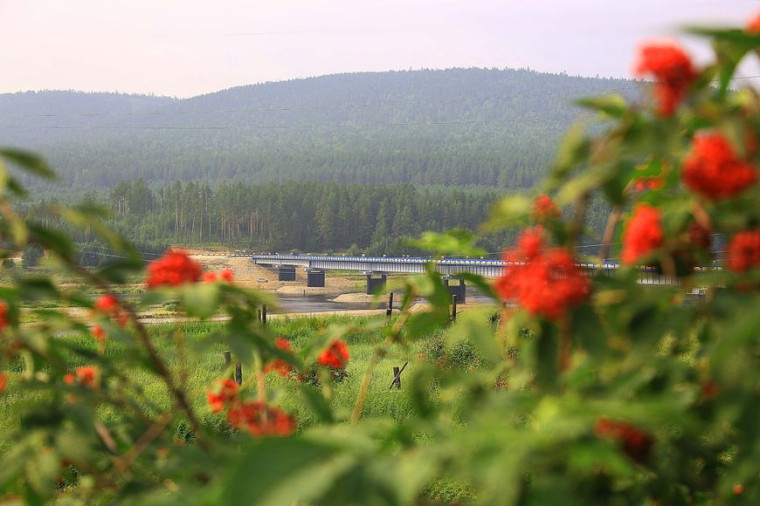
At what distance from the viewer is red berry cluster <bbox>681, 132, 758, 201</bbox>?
50 cm

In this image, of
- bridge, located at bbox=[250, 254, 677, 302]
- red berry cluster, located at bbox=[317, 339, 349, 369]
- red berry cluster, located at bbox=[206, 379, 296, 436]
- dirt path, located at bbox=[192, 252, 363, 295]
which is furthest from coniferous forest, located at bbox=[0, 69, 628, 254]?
red berry cluster, located at bbox=[206, 379, 296, 436]

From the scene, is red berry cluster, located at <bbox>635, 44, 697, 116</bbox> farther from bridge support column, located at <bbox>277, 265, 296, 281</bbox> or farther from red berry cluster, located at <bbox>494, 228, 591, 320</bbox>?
bridge support column, located at <bbox>277, 265, 296, 281</bbox>

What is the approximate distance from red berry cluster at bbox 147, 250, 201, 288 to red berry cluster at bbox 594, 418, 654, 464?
0.38 m

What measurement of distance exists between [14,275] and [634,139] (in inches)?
23.1

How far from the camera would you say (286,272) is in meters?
53.4

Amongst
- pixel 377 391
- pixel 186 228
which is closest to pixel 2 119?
pixel 186 228

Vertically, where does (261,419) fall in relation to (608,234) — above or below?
below

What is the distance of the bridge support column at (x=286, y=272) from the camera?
53.0m

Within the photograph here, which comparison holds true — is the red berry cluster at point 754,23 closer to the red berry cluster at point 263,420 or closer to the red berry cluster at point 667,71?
the red berry cluster at point 667,71

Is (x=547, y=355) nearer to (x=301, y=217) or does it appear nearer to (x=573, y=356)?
(x=573, y=356)

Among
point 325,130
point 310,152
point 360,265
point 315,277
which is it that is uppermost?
point 325,130

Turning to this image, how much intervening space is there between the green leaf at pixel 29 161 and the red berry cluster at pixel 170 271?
0.11 meters

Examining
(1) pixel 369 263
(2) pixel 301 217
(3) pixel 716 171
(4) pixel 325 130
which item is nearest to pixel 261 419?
(3) pixel 716 171

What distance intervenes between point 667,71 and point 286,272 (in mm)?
53344
